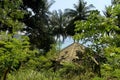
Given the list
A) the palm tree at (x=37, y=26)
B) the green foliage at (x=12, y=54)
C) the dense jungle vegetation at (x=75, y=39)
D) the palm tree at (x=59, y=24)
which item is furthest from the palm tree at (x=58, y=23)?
the green foliage at (x=12, y=54)

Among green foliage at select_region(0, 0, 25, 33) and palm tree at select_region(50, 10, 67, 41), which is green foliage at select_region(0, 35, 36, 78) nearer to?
green foliage at select_region(0, 0, 25, 33)

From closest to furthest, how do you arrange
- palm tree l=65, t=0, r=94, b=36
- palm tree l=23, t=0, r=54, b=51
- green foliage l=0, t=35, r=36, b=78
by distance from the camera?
green foliage l=0, t=35, r=36, b=78, palm tree l=23, t=0, r=54, b=51, palm tree l=65, t=0, r=94, b=36

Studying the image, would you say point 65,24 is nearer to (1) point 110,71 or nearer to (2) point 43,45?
(2) point 43,45

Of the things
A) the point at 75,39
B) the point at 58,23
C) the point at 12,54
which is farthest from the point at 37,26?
the point at 75,39

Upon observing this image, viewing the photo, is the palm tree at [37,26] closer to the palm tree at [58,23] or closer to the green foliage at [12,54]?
the palm tree at [58,23]

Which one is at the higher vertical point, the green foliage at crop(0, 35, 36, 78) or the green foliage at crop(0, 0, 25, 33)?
the green foliage at crop(0, 0, 25, 33)

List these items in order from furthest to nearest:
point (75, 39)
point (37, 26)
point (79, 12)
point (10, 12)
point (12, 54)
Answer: point (79, 12) → point (37, 26) → point (10, 12) → point (12, 54) → point (75, 39)

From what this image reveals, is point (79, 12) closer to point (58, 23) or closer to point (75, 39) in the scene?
point (58, 23)

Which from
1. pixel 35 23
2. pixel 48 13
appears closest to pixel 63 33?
pixel 48 13

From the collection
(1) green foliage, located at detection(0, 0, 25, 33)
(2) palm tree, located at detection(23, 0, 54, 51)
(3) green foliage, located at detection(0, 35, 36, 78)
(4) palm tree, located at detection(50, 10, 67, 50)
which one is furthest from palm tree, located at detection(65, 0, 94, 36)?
(3) green foliage, located at detection(0, 35, 36, 78)

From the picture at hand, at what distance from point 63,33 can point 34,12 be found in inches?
625

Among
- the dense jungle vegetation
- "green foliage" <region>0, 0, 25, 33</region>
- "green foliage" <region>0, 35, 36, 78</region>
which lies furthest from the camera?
"green foliage" <region>0, 0, 25, 33</region>

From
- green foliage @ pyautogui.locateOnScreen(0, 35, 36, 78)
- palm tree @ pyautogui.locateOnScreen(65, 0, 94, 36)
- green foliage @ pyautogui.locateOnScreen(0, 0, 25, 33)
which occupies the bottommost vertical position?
green foliage @ pyautogui.locateOnScreen(0, 35, 36, 78)

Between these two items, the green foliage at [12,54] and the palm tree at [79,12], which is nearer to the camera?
the green foliage at [12,54]
